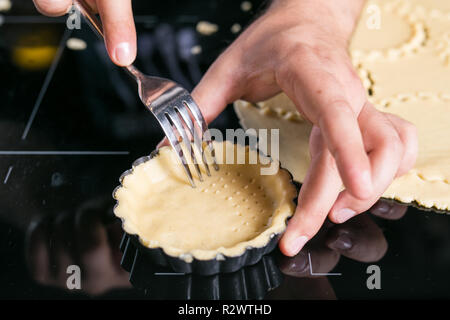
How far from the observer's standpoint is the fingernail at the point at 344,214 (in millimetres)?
1243

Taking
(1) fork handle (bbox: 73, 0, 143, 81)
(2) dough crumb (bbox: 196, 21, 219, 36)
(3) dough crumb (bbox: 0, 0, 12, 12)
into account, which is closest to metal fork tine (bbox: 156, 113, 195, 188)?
(1) fork handle (bbox: 73, 0, 143, 81)

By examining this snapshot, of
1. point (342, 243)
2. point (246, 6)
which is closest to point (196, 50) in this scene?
point (246, 6)

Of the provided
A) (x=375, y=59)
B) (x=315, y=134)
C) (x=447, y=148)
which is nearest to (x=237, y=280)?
(x=315, y=134)

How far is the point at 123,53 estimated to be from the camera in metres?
1.27

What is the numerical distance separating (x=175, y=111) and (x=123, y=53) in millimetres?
180

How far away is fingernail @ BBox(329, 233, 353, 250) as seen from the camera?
1.24 metres

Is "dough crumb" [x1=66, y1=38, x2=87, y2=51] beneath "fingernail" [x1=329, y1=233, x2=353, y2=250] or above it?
above

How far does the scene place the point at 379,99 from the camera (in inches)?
64.9

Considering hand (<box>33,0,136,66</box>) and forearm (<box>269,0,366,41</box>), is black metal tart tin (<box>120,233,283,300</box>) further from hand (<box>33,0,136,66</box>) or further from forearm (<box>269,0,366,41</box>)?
forearm (<box>269,0,366,41</box>)

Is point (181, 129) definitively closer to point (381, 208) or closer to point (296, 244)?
point (296, 244)

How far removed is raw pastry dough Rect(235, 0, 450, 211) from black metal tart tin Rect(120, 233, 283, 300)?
32 cm

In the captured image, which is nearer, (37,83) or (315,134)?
(315,134)
